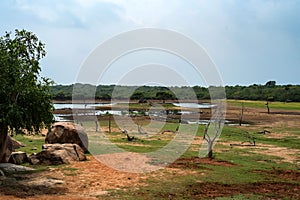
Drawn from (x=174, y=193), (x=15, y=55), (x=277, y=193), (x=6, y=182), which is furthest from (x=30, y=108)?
(x=277, y=193)

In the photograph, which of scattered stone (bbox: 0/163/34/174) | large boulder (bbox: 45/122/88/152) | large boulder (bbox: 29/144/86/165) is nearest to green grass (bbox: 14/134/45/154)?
large boulder (bbox: 45/122/88/152)

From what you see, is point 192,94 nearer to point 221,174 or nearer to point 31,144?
point 31,144

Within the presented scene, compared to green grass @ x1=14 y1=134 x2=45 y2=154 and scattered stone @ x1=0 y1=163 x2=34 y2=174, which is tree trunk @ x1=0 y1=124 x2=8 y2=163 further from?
green grass @ x1=14 y1=134 x2=45 y2=154

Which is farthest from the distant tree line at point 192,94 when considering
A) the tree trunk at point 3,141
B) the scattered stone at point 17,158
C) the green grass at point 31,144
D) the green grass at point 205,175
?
the tree trunk at point 3,141

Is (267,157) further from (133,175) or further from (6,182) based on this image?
(6,182)

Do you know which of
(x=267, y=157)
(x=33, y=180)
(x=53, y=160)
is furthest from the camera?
(x=267, y=157)

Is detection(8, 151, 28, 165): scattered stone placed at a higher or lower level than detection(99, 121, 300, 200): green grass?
higher

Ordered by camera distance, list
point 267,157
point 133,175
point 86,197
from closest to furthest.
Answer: point 86,197
point 133,175
point 267,157

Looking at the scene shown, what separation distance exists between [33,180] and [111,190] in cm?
361

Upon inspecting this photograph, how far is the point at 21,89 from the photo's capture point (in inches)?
604

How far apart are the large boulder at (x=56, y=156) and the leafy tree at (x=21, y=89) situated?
2.19 metres

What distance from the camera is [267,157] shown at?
23.7 meters

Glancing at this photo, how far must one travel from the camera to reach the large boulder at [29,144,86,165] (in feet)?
63.6

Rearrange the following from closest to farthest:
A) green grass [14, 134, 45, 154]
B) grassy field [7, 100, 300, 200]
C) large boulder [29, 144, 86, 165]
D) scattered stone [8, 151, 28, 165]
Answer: grassy field [7, 100, 300, 200]
scattered stone [8, 151, 28, 165]
large boulder [29, 144, 86, 165]
green grass [14, 134, 45, 154]
